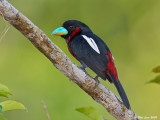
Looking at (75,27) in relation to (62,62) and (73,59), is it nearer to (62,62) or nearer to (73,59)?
(62,62)

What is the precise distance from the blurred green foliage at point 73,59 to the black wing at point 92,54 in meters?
1.66

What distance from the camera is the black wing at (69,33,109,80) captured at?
2869 millimetres

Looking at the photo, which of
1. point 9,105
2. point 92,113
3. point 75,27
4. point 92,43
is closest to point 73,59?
point 75,27

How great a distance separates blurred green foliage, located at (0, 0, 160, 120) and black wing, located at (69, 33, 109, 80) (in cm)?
166

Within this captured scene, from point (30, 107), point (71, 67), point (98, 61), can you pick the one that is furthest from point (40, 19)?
point (71, 67)

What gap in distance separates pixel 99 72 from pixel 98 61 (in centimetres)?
11

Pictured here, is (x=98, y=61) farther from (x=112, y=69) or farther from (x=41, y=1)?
(x=41, y=1)

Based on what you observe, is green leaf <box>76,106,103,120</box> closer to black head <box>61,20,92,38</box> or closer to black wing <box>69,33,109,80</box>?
Answer: black wing <box>69,33,109,80</box>

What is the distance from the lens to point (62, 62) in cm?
236

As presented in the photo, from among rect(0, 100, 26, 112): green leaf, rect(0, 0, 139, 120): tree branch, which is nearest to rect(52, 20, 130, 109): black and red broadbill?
rect(0, 0, 139, 120): tree branch

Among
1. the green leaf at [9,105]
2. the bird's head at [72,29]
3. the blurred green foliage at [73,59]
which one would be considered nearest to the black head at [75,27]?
the bird's head at [72,29]

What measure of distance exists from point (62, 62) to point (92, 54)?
686 mm

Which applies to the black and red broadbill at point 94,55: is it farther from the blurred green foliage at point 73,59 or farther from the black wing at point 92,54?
the blurred green foliage at point 73,59

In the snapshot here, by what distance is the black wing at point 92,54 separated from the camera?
287cm
